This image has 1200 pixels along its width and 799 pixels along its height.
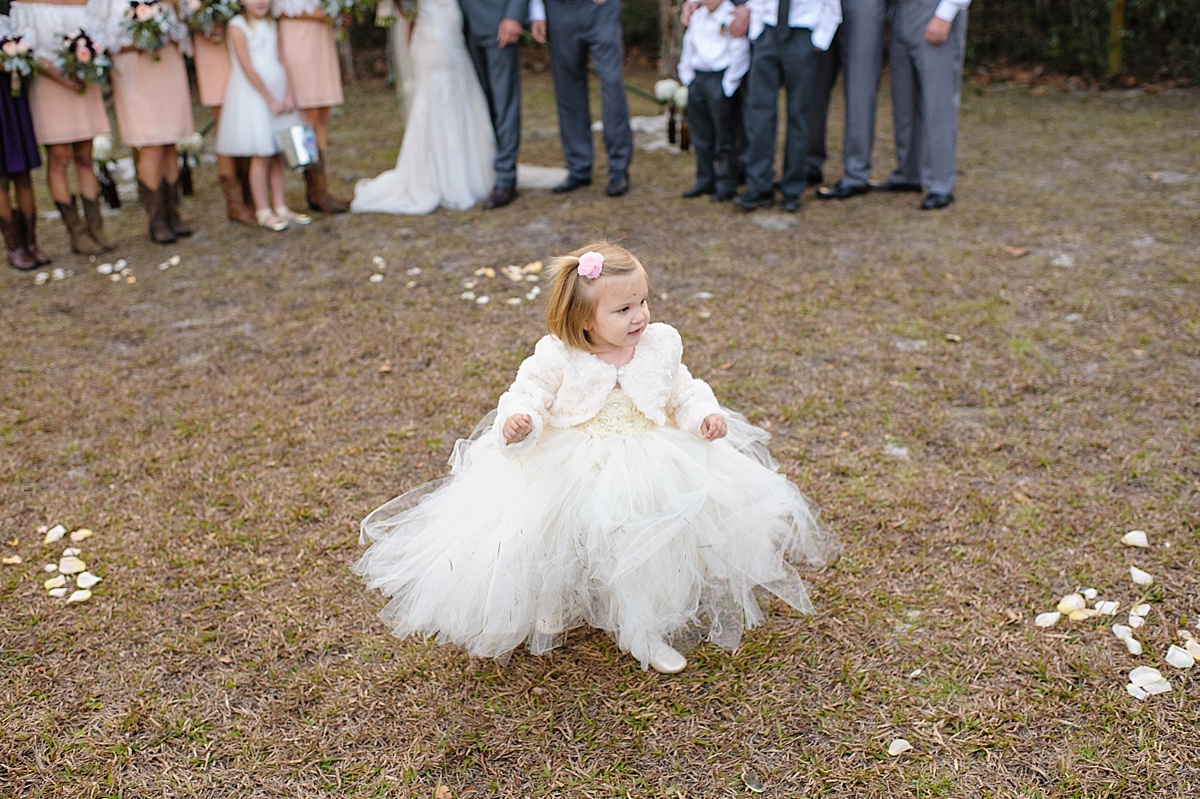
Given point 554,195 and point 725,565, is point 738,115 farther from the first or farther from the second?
point 725,565

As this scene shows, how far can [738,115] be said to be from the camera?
6824 mm

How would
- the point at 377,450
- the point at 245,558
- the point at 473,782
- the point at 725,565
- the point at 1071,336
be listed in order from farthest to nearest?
the point at 1071,336, the point at 377,450, the point at 245,558, the point at 725,565, the point at 473,782

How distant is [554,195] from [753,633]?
4.93m

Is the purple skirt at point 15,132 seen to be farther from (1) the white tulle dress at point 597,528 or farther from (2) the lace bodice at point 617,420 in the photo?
(2) the lace bodice at point 617,420

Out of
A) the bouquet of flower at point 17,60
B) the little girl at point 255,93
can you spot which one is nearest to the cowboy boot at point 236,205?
the little girl at point 255,93

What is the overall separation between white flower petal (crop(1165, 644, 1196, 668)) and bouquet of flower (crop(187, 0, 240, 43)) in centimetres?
583

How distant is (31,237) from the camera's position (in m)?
6.11

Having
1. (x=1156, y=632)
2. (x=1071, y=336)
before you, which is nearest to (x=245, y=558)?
(x=1156, y=632)

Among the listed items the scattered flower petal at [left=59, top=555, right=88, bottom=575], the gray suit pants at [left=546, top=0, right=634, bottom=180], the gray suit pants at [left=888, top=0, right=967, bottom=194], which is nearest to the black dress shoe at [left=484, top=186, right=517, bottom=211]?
the gray suit pants at [left=546, top=0, right=634, bottom=180]

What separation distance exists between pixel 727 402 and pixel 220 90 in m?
4.19

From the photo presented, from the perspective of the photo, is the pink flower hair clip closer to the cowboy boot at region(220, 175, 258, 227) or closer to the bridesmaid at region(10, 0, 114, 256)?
the bridesmaid at region(10, 0, 114, 256)

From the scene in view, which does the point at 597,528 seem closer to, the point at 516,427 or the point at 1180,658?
the point at 516,427

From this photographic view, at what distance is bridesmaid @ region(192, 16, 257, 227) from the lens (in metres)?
6.23

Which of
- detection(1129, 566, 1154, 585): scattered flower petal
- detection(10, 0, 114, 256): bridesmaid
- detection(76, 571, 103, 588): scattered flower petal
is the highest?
detection(10, 0, 114, 256): bridesmaid
